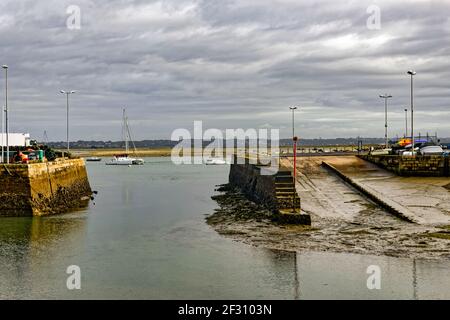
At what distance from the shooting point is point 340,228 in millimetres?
22000

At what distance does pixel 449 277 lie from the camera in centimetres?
1553

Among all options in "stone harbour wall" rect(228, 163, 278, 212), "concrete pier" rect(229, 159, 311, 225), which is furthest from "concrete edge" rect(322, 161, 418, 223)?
"stone harbour wall" rect(228, 163, 278, 212)

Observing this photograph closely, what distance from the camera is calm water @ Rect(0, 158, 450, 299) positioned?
602 inches

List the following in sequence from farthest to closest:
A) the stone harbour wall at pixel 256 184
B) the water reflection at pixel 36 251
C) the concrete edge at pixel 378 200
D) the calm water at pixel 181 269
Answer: the stone harbour wall at pixel 256 184 < the concrete edge at pixel 378 200 < the water reflection at pixel 36 251 < the calm water at pixel 181 269

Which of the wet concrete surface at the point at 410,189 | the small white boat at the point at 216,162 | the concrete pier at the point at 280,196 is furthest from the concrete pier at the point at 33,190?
the small white boat at the point at 216,162

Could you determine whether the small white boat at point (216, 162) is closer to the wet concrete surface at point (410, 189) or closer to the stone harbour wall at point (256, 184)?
the stone harbour wall at point (256, 184)

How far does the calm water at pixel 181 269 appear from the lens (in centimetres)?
1530

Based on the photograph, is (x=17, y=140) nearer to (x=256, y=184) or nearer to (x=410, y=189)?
(x=256, y=184)

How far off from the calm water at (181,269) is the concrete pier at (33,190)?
2.82m

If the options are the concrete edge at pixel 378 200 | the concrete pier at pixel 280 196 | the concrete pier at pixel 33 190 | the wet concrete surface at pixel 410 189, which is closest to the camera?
the concrete edge at pixel 378 200
